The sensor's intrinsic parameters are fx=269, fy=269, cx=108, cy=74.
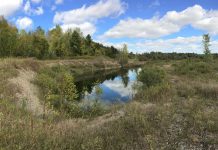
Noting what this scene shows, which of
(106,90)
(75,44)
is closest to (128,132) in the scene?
(106,90)

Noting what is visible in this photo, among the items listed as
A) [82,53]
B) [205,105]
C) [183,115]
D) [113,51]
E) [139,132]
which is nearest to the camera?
[139,132]

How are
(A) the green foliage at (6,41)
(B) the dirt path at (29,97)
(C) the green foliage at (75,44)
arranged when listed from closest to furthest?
(B) the dirt path at (29,97) → (A) the green foliage at (6,41) → (C) the green foliage at (75,44)

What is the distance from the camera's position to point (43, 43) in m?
71.1

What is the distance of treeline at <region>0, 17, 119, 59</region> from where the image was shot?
51.4 m

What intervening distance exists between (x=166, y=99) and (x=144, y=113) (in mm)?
4573

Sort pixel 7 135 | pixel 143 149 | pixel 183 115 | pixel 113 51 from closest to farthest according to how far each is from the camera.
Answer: pixel 7 135
pixel 143 149
pixel 183 115
pixel 113 51

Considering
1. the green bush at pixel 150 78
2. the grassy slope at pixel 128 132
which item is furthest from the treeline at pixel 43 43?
the grassy slope at pixel 128 132

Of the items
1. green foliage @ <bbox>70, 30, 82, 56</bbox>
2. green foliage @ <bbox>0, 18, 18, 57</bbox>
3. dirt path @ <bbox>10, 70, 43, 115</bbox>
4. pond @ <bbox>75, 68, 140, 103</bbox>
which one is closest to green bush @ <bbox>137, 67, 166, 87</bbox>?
pond @ <bbox>75, 68, 140, 103</bbox>

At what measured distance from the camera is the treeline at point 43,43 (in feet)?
169

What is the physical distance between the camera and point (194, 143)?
8.67 m

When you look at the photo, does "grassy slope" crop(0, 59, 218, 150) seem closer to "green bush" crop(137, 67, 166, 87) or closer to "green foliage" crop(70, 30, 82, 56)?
"green bush" crop(137, 67, 166, 87)

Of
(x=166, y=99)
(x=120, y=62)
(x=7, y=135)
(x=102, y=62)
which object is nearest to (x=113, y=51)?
(x=120, y=62)

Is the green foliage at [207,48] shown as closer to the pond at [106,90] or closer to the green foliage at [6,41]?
the pond at [106,90]

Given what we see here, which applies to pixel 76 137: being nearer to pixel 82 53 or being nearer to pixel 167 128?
pixel 167 128
